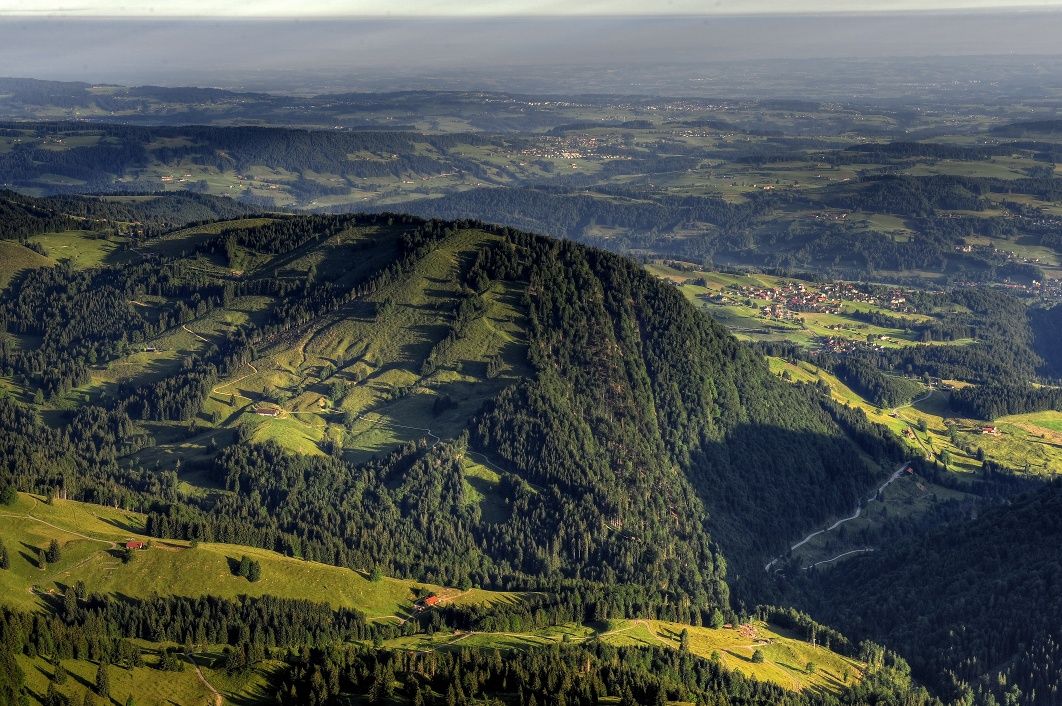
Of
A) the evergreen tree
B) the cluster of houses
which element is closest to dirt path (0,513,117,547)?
the cluster of houses

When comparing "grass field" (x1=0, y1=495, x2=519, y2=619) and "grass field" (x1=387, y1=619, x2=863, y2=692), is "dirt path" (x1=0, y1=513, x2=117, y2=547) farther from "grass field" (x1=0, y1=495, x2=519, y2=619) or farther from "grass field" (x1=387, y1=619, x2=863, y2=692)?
"grass field" (x1=387, y1=619, x2=863, y2=692)

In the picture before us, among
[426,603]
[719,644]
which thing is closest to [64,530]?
[426,603]

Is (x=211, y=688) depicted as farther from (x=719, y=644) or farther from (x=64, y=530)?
(x=719, y=644)

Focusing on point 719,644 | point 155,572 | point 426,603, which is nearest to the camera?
point 155,572

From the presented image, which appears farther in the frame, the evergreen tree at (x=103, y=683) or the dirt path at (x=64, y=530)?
the dirt path at (x=64, y=530)

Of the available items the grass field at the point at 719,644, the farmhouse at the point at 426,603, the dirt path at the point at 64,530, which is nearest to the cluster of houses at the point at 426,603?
the farmhouse at the point at 426,603

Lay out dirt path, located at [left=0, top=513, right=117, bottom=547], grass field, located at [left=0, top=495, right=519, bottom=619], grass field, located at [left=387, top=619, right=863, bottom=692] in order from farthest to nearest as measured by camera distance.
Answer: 1. dirt path, located at [left=0, top=513, right=117, bottom=547]
2. grass field, located at [left=0, top=495, right=519, bottom=619]
3. grass field, located at [left=387, top=619, right=863, bottom=692]

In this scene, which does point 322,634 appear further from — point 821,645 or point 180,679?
point 821,645

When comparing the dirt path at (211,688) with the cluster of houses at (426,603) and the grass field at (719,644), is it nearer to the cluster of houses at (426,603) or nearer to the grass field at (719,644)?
the grass field at (719,644)

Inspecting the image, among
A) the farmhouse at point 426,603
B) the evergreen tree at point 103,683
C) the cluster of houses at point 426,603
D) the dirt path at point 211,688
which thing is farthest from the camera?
the farmhouse at point 426,603

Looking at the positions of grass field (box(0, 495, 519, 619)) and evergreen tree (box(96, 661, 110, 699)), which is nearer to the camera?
evergreen tree (box(96, 661, 110, 699))
